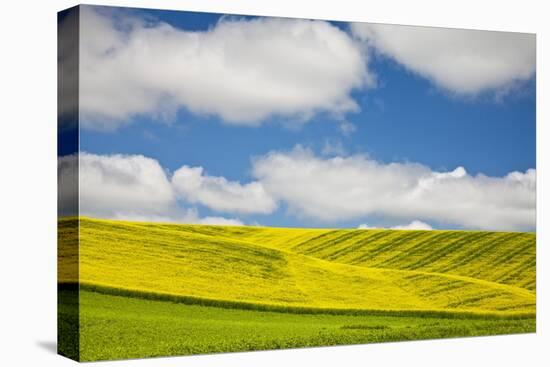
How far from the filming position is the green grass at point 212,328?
14.7m

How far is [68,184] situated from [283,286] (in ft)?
11.9

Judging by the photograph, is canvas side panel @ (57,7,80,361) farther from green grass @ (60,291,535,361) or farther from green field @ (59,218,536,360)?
green grass @ (60,291,535,361)

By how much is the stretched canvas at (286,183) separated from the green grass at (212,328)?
0.08ft

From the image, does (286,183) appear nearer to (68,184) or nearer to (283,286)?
(283,286)

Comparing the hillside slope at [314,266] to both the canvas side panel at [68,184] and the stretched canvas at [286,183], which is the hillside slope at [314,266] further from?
the canvas side panel at [68,184]

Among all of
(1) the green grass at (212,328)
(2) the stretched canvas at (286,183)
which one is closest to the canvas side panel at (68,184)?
(2) the stretched canvas at (286,183)

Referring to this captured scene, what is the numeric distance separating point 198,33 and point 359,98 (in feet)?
9.46

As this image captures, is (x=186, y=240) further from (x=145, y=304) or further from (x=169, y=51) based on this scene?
(x=169, y=51)

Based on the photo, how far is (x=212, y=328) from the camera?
15.5 m

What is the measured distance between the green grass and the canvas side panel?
7.3 inches

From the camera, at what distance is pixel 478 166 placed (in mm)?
17703

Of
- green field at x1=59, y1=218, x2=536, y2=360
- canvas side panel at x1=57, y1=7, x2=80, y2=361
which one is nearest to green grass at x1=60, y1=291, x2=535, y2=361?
green field at x1=59, y1=218, x2=536, y2=360

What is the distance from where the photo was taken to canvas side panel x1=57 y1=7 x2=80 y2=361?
14.7 m

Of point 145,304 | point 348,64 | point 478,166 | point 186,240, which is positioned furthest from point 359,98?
point 145,304
